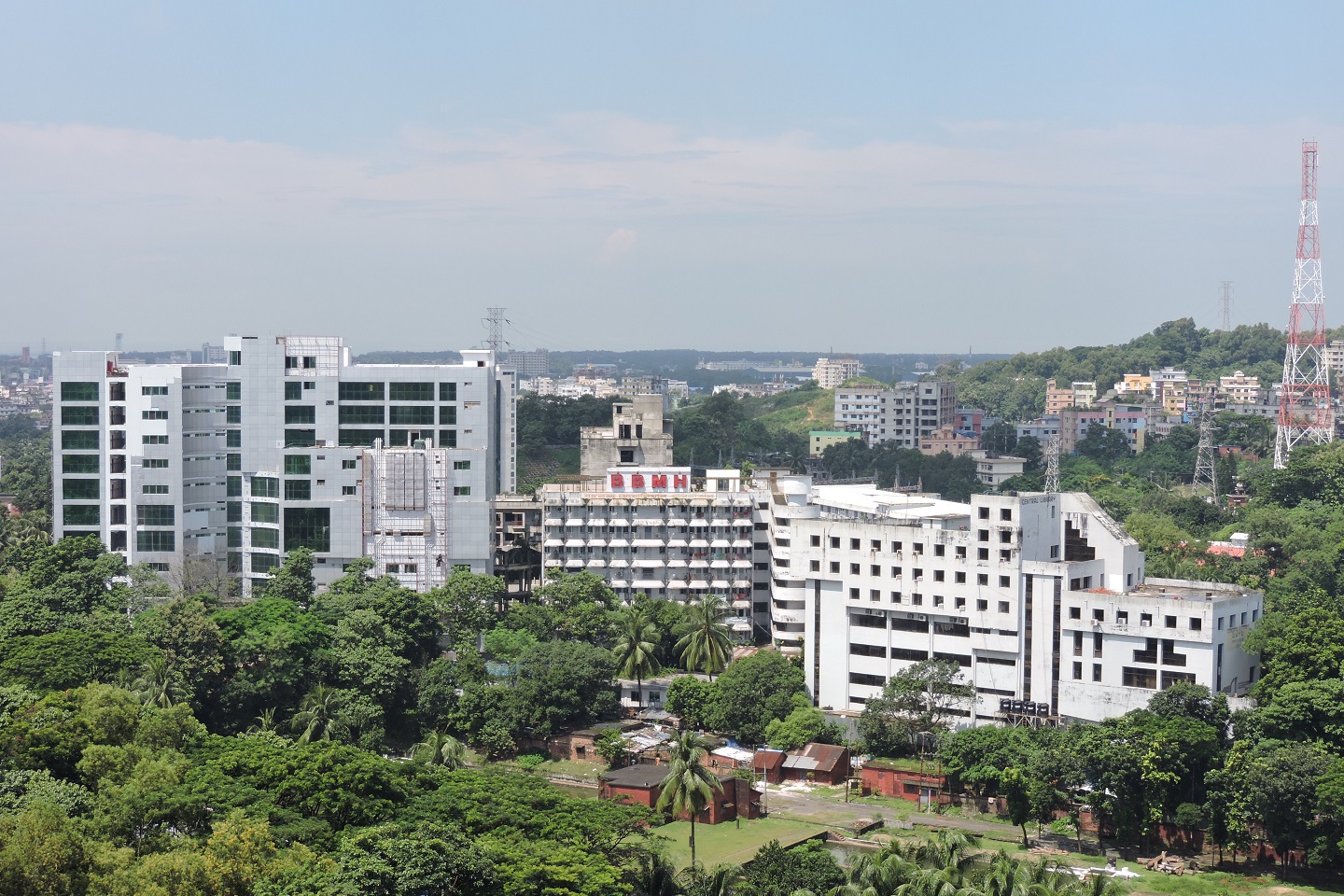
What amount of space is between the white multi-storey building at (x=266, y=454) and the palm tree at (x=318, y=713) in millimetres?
12546

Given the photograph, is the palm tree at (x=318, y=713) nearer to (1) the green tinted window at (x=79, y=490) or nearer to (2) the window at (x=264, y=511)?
(2) the window at (x=264, y=511)

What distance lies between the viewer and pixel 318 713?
47656mm

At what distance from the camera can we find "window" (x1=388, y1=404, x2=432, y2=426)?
64875 mm

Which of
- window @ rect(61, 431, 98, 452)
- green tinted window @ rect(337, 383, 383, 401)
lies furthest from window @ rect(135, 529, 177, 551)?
green tinted window @ rect(337, 383, 383, 401)

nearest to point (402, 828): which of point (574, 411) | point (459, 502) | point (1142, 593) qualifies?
point (1142, 593)

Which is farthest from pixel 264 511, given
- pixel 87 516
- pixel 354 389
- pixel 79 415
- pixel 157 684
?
pixel 157 684

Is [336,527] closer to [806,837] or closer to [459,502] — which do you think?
[459,502]

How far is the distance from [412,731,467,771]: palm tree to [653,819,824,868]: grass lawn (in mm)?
5581

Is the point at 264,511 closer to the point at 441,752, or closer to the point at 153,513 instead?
the point at 153,513

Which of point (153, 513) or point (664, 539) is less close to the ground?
point (153, 513)

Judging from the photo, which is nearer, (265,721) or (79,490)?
(265,721)

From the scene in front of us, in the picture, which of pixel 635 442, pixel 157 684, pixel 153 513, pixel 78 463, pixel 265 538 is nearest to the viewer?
pixel 157 684

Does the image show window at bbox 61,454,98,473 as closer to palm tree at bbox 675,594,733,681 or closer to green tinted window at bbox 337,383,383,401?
green tinted window at bbox 337,383,383,401

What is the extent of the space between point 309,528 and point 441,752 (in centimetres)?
2044
